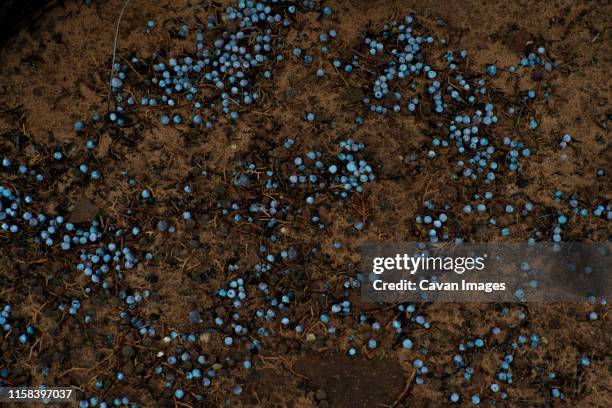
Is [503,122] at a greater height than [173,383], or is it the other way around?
[503,122]

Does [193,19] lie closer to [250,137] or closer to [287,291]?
[250,137]

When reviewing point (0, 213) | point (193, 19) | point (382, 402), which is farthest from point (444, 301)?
point (0, 213)

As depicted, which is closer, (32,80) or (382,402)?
(382,402)

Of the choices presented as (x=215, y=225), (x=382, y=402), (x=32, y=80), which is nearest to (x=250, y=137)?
(x=215, y=225)

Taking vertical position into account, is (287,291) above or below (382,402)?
above

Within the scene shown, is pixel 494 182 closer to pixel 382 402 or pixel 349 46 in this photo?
pixel 349 46

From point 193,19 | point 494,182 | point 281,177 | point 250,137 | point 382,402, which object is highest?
point 193,19
